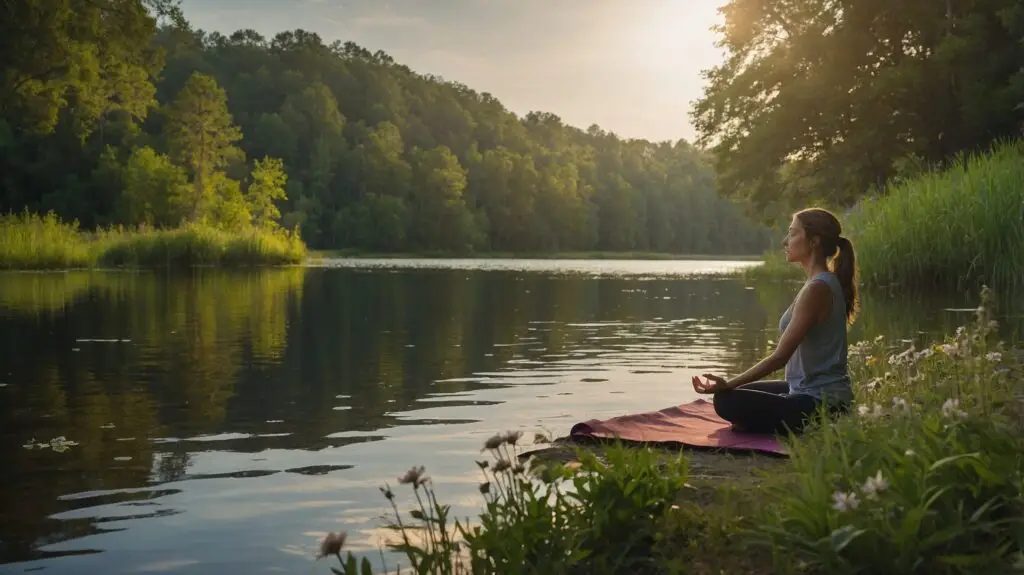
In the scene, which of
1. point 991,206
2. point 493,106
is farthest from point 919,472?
point 493,106

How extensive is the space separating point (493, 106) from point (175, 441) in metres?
146

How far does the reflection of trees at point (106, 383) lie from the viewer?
568 centimetres

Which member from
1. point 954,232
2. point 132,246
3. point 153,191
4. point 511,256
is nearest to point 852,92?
point 954,232

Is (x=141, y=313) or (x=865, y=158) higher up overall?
(x=865, y=158)

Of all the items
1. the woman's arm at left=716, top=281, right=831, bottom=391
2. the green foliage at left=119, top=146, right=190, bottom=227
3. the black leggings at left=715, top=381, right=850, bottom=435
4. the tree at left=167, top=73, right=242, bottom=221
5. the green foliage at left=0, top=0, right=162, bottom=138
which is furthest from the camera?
the green foliage at left=119, top=146, right=190, bottom=227

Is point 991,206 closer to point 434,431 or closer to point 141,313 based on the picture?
point 434,431

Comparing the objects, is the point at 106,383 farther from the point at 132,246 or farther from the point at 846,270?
the point at 132,246

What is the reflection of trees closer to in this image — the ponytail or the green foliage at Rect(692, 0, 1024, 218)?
the ponytail

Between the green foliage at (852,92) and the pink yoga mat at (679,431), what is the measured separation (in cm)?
2060

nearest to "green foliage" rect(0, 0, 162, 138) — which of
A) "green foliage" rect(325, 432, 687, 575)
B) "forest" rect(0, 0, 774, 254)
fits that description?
"forest" rect(0, 0, 774, 254)

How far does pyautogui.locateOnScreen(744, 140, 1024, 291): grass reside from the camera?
1644 cm

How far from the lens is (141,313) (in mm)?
18594

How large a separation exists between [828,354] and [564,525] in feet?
10.9

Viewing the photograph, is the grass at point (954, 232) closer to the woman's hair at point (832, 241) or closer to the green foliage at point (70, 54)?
the woman's hair at point (832, 241)
